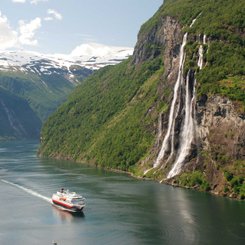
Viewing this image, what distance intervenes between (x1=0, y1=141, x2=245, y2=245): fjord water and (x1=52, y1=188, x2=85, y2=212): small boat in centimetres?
141

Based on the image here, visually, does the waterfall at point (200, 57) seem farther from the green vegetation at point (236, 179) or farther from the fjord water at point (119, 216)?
the green vegetation at point (236, 179)

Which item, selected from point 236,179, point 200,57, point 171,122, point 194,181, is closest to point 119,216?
point 236,179

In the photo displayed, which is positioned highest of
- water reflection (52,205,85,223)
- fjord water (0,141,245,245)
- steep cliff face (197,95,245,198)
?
steep cliff face (197,95,245,198)

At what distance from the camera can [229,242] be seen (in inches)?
3120

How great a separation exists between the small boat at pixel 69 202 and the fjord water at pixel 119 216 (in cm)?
141

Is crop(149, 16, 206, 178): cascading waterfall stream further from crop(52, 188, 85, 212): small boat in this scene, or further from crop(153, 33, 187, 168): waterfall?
crop(52, 188, 85, 212): small boat

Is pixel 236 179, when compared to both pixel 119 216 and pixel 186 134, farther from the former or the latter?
pixel 119 216

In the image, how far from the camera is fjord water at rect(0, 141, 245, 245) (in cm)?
8325

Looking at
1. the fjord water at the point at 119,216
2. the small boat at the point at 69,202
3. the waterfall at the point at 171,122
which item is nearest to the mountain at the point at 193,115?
the waterfall at the point at 171,122

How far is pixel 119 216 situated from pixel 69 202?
12531mm

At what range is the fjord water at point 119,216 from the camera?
83.2 metres

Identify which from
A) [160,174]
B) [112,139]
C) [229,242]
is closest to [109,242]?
[229,242]

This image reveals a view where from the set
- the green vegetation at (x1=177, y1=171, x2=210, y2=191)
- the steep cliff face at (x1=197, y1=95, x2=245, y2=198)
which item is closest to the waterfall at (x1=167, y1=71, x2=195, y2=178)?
the green vegetation at (x1=177, y1=171, x2=210, y2=191)

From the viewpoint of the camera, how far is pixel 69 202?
106000 millimetres
